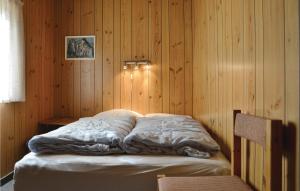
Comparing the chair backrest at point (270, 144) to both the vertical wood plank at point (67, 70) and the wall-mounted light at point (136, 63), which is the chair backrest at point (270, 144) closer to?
the wall-mounted light at point (136, 63)

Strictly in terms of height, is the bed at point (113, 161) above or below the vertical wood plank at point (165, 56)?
below

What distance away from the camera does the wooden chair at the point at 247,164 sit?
0.94m

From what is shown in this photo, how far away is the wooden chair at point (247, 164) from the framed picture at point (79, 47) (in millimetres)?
2631

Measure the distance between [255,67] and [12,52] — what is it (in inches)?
97.4

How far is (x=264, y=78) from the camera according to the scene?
1.13 meters

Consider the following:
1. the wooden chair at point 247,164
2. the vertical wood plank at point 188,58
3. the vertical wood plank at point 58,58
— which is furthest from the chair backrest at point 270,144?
the vertical wood plank at point 58,58

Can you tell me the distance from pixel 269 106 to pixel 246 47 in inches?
16.0

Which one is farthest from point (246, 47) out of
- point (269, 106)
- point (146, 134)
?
point (146, 134)

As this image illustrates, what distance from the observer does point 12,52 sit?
8.97 ft

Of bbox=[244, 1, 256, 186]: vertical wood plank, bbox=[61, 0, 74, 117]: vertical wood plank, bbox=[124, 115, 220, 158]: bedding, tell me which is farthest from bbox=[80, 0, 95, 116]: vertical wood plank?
bbox=[244, 1, 256, 186]: vertical wood plank

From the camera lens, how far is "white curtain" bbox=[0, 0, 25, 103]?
2.59m

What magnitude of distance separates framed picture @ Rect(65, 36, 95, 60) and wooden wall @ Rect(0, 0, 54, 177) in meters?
0.23

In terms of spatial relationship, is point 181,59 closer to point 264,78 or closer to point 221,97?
point 221,97

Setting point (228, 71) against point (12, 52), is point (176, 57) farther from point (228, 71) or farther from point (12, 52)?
point (12, 52)
